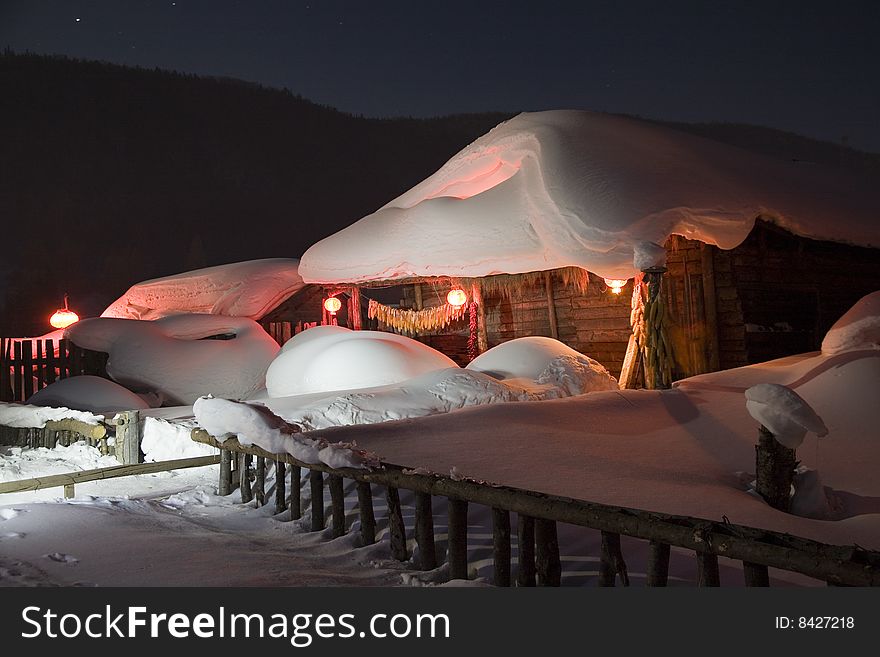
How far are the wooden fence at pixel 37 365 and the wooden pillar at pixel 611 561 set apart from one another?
15035 millimetres

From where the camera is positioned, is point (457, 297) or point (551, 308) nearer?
point (457, 297)

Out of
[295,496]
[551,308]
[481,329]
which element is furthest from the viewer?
[481,329]

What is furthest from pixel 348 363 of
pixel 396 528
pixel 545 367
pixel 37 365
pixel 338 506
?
pixel 37 365

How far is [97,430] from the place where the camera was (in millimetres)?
11062

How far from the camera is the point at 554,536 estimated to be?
4.36 m

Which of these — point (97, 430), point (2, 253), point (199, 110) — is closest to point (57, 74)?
point (199, 110)

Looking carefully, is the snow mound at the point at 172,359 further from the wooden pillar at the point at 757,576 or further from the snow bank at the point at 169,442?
the wooden pillar at the point at 757,576

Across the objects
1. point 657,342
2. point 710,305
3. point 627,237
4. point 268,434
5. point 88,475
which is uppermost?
point 627,237

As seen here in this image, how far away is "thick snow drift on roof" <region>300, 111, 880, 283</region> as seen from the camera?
1095cm

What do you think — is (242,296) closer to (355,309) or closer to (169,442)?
(355,309)

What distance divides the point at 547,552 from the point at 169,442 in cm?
798

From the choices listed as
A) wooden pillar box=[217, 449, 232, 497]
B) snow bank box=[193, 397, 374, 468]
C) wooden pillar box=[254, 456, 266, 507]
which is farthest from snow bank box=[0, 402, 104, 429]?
wooden pillar box=[254, 456, 266, 507]

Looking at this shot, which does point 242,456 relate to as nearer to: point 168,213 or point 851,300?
point 851,300

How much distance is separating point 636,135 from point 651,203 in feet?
12.5
